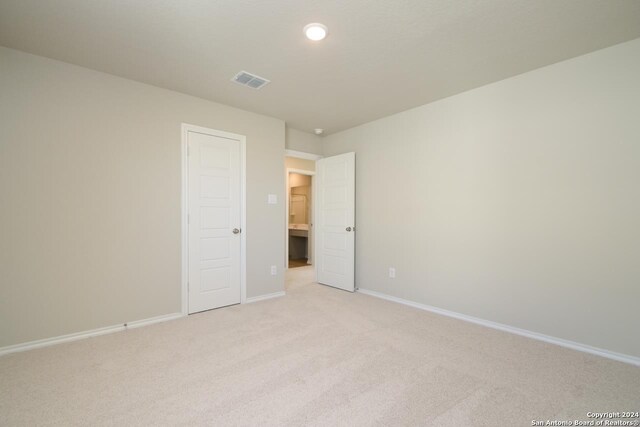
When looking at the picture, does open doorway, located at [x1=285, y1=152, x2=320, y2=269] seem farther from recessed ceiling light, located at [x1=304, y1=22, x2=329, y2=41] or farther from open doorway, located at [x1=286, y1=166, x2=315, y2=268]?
A: recessed ceiling light, located at [x1=304, y1=22, x2=329, y2=41]

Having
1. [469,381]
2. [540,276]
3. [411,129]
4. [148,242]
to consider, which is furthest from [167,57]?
[540,276]

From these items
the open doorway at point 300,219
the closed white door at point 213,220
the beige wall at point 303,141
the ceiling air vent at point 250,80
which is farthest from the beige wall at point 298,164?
the ceiling air vent at point 250,80

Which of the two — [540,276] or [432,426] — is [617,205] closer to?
[540,276]

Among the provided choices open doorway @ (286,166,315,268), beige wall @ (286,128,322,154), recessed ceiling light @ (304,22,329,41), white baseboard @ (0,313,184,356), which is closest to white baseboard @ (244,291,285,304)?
white baseboard @ (0,313,184,356)

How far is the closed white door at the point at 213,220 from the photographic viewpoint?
3367mm

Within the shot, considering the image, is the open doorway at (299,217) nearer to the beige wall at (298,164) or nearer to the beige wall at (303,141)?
the beige wall at (298,164)

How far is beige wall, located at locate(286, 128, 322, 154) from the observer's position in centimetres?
460

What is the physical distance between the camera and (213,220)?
11.6 feet

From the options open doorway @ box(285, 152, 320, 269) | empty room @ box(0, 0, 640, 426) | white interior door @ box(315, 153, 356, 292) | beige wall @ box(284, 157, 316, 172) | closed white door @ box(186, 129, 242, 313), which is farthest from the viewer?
open doorway @ box(285, 152, 320, 269)

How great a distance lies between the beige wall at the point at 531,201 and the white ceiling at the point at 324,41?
0.34 m

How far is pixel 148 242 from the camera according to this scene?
10.1 ft

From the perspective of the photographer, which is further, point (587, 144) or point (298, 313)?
point (298, 313)

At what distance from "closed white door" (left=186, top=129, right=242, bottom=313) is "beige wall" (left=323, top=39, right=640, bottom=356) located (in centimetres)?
211

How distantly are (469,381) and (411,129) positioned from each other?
9.37 feet
